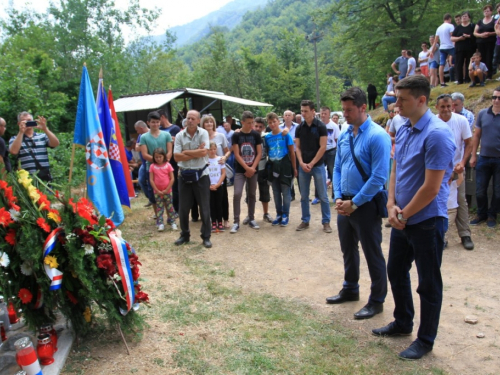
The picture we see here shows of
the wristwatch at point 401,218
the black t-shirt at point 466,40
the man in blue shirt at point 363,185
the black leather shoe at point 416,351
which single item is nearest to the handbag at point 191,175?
the man in blue shirt at point 363,185

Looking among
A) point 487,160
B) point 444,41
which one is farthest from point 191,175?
point 444,41

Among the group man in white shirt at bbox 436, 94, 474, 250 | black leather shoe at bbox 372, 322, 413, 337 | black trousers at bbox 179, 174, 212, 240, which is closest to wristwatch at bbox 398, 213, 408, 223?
black leather shoe at bbox 372, 322, 413, 337

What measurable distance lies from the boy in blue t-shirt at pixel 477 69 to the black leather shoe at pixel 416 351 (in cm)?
1011

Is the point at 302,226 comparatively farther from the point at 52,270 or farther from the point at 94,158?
the point at 52,270

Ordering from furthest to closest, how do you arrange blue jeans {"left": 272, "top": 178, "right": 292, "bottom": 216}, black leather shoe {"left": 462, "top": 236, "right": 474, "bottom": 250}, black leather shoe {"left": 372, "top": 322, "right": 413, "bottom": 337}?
blue jeans {"left": 272, "top": 178, "right": 292, "bottom": 216} → black leather shoe {"left": 462, "top": 236, "right": 474, "bottom": 250} → black leather shoe {"left": 372, "top": 322, "right": 413, "bottom": 337}

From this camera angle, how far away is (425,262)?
314 centimetres

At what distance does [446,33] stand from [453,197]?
8514 mm

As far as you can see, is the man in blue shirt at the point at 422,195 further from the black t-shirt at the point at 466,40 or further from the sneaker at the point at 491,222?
the black t-shirt at the point at 466,40

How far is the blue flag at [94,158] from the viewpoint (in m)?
5.39

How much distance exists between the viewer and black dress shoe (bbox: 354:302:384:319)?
156 inches

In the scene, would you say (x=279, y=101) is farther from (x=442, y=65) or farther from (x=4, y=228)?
(x=4, y=228)

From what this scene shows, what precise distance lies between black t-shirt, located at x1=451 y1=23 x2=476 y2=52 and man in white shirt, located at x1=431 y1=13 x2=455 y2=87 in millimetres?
447

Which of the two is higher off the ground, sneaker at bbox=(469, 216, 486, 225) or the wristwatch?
the wristwatch

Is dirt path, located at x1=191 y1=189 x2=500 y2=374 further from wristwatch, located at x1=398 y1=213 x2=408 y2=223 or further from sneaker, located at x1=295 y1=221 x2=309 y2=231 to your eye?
wristwatch, located at x1=398 y1=213 x2=408 y2=223
